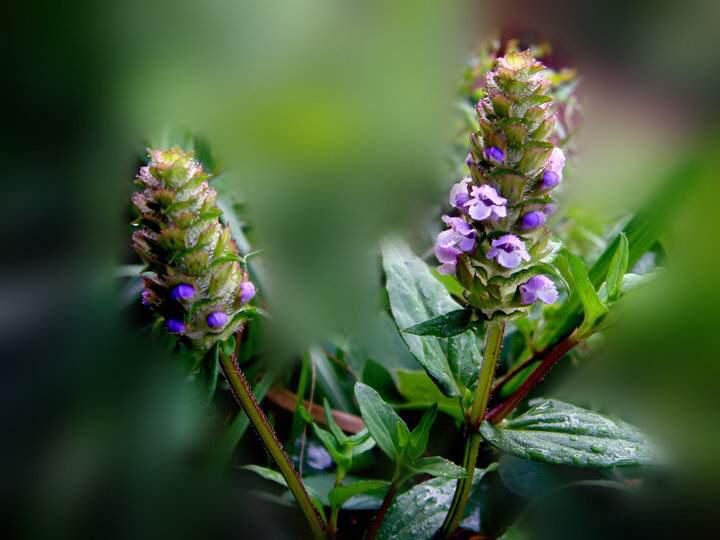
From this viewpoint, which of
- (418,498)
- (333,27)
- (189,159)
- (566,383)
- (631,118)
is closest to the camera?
(333,27)

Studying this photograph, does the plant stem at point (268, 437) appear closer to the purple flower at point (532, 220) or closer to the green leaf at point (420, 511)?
the green leaf at point (420, 511)

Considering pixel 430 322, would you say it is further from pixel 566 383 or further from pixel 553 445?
pixel 566 383

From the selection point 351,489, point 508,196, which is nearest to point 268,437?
point 351,489

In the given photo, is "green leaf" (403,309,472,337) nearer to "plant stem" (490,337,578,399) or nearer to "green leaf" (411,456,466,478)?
"green leaf" (411,456,466,478)

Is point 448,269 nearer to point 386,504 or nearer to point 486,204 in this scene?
point 486,204

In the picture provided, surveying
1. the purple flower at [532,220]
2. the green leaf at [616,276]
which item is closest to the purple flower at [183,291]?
the purple flower at [532,220]

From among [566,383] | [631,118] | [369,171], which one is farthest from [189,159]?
[566,383]
